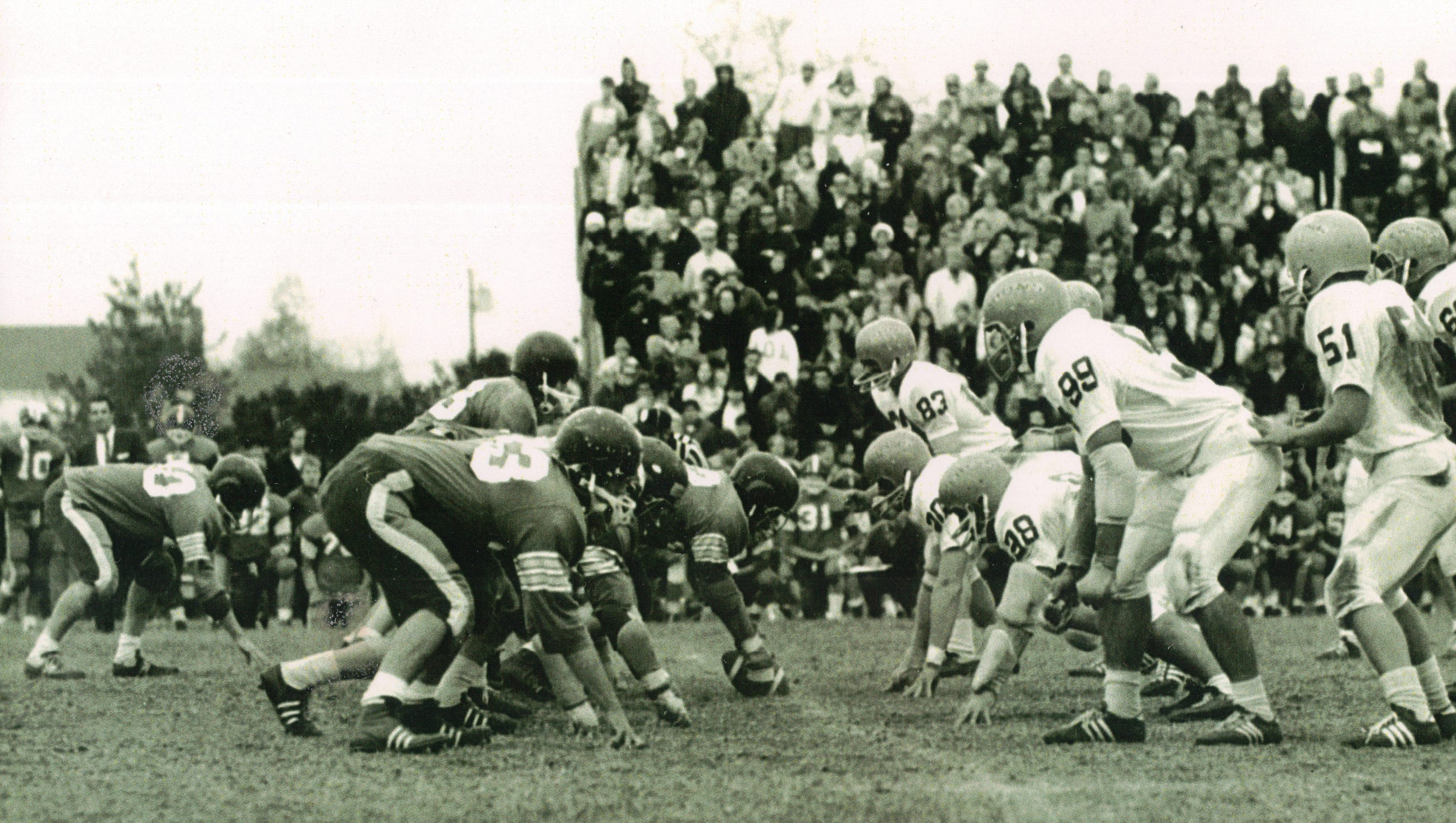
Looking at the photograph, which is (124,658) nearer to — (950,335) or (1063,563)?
(1063,563)

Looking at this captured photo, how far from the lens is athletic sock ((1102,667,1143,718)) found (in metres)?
7.89

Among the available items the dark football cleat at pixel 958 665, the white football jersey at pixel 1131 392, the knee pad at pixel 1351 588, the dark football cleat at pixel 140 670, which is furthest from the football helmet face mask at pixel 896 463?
the dark football cleat at pixel 140 670

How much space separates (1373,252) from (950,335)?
9.04 m

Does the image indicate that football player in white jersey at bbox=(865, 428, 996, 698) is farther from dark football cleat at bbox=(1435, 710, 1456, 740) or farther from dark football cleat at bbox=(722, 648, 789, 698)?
dark football cleat at bbox=(1435, 710, 1456, 740)

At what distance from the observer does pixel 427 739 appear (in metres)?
7.75

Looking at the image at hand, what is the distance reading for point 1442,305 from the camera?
9.02 metres

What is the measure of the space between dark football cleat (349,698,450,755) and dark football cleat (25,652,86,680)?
498cm

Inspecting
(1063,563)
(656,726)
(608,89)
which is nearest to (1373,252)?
(1063,563)

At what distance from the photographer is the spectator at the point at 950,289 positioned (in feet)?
60.7

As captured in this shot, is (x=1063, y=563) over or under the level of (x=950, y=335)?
under

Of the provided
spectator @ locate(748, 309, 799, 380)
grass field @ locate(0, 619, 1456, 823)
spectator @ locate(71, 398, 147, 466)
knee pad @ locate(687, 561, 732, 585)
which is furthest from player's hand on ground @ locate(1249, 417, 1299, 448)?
spectator @ locate(71, 398, 147, 466)

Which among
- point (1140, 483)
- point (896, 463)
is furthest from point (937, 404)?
point (1140, 483)

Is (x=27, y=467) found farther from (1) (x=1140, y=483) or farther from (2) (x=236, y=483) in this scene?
(1) (x=1140, y=483)

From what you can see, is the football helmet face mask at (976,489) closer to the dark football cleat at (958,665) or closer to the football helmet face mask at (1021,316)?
the football helmet face mask at (1021,316)
